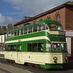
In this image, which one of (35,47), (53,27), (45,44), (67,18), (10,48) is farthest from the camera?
(67,18)

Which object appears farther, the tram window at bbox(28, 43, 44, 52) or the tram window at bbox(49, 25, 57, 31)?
the tram window at bbox(28, 43, 44, 52)

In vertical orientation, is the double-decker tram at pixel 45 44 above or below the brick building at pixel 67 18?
below

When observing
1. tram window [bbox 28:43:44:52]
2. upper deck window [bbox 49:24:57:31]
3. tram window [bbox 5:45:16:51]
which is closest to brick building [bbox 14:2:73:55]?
tram window [bbox 5:45:16:51]

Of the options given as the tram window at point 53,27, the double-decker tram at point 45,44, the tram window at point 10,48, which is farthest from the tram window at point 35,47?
the tram window at point 10,48

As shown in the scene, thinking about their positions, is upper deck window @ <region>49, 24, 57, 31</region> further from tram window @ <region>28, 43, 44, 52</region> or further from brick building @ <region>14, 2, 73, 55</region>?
brick building @ <region>14, 2, 73, 55</region>

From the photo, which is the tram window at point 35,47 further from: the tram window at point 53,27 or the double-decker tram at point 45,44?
the tram window at point 53,27

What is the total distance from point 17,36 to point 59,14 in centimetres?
1406

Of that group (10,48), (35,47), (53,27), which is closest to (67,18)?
(10,48)

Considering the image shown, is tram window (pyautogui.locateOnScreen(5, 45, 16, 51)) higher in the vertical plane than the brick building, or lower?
lower

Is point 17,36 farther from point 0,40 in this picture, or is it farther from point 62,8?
Answer: point 0,40

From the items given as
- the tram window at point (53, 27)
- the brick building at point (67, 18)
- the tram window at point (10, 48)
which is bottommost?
the tram window at point (10, 48)

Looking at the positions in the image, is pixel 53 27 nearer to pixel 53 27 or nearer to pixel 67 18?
pixel 53 27

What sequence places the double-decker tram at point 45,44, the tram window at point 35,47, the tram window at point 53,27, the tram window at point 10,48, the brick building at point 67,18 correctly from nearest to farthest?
1. the double-decker tram at point 45,44
2. the tram window at point 53,27
3. the tram window at point 35,47
4. the tram window at point 10,48
5. the brick building at point 67,18

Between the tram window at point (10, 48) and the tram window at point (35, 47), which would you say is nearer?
the tram window at point (35, 47)
